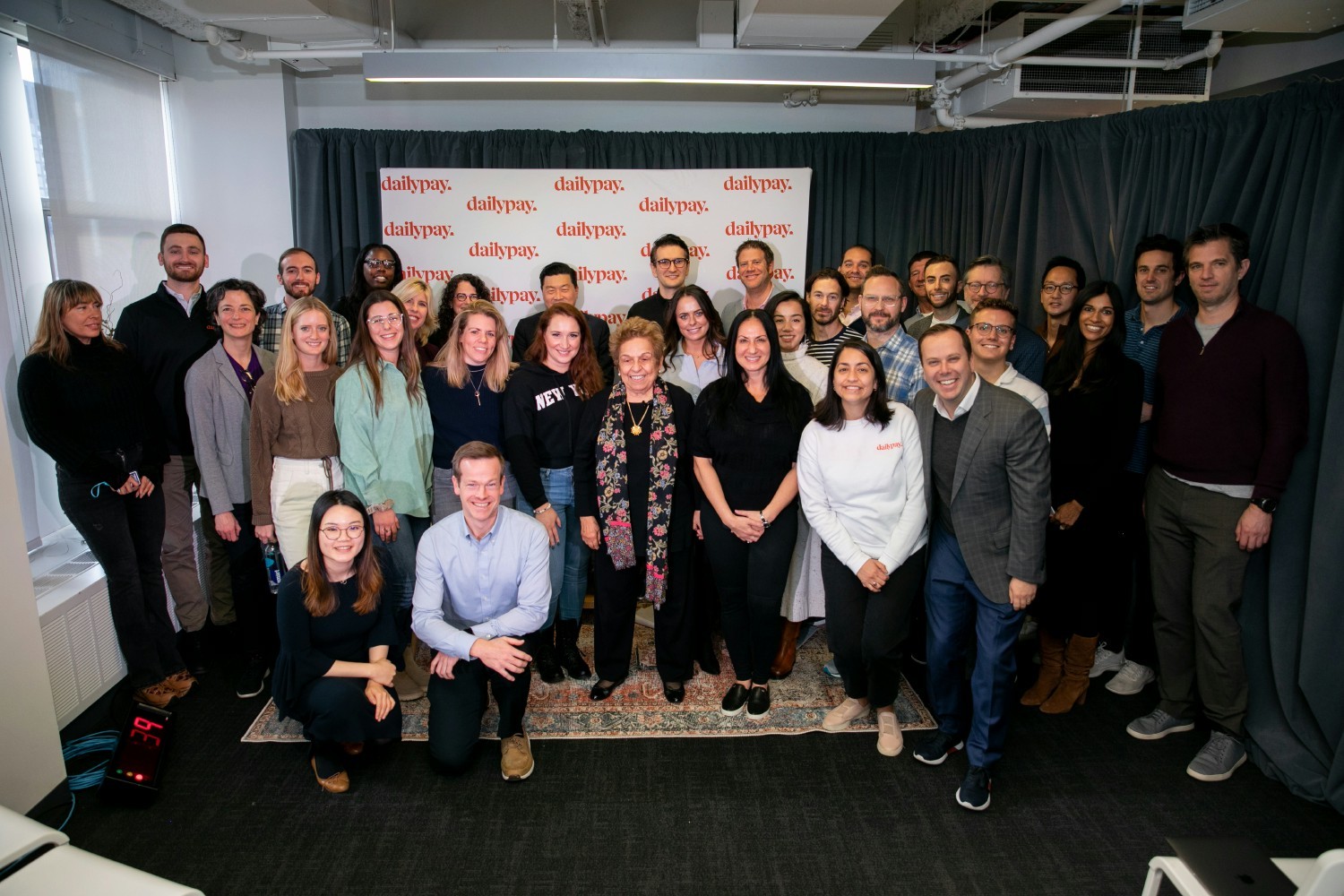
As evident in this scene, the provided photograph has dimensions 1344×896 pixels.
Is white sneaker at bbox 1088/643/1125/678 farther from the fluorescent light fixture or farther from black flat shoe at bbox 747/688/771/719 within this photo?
the fluorescent light fixture

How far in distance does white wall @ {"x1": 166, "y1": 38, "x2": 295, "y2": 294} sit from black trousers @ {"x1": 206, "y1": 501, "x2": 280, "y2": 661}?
7.72ft

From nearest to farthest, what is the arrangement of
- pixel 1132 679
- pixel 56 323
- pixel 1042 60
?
pixel 56 323
pixel 1132 679
pixel 1042 60

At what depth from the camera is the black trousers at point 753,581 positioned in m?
2.93

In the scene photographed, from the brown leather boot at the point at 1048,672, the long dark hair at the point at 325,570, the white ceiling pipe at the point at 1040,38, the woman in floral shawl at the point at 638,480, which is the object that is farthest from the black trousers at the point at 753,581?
the white ceiling pipe at the point at 1040,38

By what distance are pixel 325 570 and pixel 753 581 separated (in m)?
1.48

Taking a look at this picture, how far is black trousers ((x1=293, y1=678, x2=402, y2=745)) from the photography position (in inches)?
103

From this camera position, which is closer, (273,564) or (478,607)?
(478,607)

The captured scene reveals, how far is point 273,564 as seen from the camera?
3.13 meters

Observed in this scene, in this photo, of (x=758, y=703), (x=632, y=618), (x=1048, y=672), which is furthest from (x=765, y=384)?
(x=1048, y=672)

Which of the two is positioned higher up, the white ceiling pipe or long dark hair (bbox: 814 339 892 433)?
the white ceiling pipe

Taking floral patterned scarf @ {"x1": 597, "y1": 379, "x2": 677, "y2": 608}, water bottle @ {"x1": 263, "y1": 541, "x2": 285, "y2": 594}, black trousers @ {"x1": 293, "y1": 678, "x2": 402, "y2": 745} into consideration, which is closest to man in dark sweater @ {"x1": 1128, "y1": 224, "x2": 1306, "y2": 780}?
floral patterned scarf @ {"x1": 597, "y1": 379, "x2": 677, "y2": 608}

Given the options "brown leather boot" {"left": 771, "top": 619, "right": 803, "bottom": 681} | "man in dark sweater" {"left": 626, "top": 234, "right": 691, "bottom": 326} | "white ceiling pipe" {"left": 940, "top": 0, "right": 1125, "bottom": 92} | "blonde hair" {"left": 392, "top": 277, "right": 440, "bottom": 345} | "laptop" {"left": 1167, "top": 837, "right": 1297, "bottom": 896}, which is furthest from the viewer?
"man in dark sweater" {"left": 626, "top": 234, "right": 691, "bottom": 326}

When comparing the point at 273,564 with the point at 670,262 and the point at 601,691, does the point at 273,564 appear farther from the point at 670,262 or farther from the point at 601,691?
the point at 670,262

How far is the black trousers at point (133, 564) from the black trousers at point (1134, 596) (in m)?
3.71
